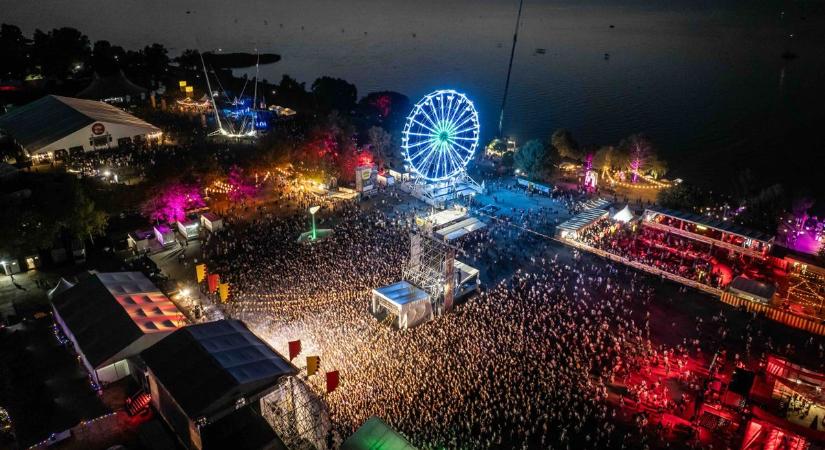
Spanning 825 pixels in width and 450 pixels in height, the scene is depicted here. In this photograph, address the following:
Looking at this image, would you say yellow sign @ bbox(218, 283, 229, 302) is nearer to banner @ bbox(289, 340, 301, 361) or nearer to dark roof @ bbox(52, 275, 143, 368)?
dark roof @ bbox(52, 275, 143, 368)

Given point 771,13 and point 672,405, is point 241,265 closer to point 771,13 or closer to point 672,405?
point 672,405

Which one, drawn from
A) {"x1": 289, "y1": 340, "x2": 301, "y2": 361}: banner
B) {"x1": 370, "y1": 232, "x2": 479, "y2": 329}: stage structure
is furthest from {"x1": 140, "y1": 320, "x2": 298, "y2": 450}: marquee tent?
{"x1": 370, "y1": 232, "x2": 479, "y2": 329}: stage structure

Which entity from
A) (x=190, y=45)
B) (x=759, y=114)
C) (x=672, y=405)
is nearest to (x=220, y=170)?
(x=672, y=405)

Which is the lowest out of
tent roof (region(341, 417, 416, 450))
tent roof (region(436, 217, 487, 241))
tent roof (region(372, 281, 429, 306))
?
tent roof (region(341, 417, 416, 450))

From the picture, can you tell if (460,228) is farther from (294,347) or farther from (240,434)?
(240,434)

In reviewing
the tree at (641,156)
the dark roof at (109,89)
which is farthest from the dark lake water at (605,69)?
the dark roof at (109,89)

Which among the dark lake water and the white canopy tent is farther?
the dark lake water

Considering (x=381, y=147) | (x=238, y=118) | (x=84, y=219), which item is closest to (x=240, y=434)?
(x=84, y=219)
